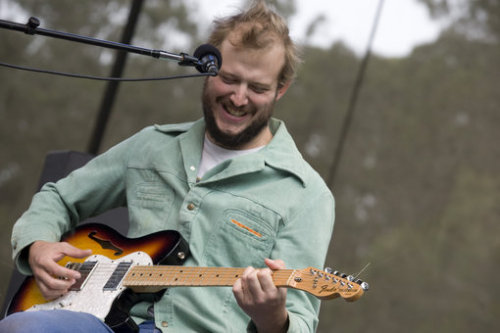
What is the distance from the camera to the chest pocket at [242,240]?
1495 millimetres

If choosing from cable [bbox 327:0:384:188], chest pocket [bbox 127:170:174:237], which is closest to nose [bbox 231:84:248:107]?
chest pocket [bbox 127:170:174:237]

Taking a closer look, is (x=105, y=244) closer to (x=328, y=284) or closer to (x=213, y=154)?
(x=213, y=154)

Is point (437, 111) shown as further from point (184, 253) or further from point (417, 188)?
point (184, 253)

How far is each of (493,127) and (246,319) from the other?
287 centimetres

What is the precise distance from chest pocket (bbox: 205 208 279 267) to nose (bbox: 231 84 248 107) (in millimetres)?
284

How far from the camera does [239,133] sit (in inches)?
64.4

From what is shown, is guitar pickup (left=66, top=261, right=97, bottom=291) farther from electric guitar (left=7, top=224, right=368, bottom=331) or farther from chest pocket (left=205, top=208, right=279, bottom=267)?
chest pocket (left=205, top=208, right=279, bottom=267)

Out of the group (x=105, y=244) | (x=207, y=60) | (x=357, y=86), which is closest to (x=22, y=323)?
(x=105, y=244)

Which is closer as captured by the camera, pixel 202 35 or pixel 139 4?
pixel 139 4

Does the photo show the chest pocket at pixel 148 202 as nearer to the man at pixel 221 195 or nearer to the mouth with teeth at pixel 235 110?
the man at pixel 221 195

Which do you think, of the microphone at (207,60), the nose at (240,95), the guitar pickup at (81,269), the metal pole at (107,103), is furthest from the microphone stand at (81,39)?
the metal pole at (107,103)

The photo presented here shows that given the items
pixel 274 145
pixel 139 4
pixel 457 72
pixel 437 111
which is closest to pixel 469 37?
pixel 457 72

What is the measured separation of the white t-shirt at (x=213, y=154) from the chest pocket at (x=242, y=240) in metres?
0.20

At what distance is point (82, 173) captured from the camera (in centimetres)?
178
